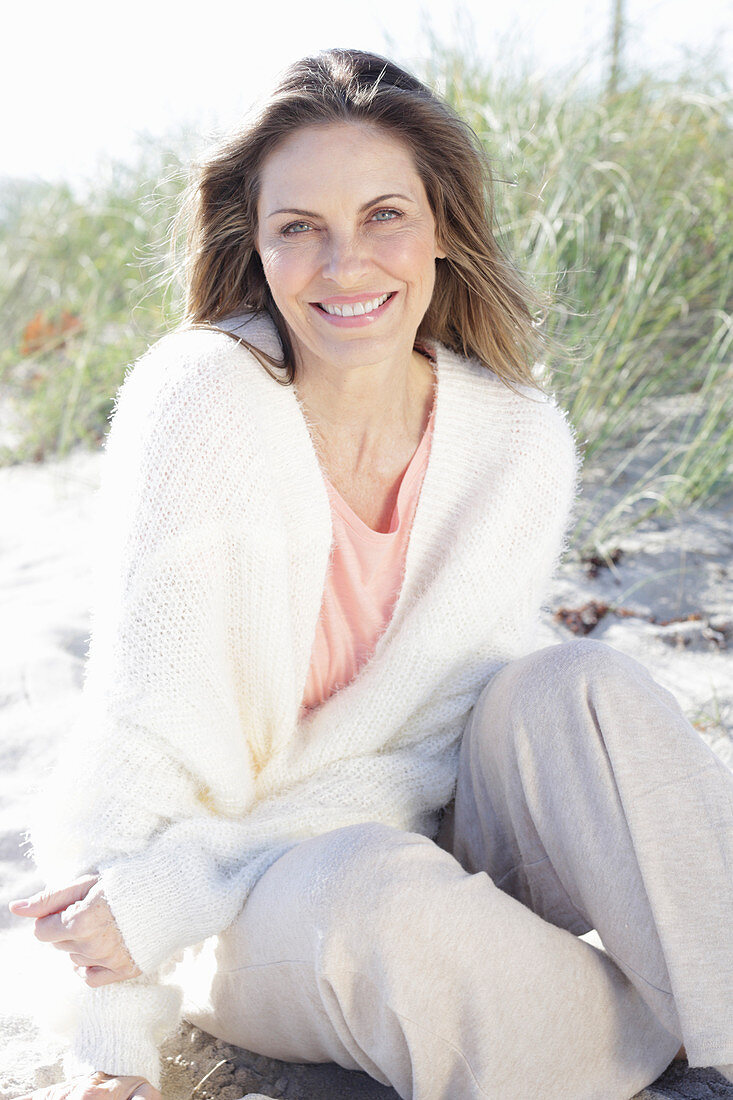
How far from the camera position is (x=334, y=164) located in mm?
1823

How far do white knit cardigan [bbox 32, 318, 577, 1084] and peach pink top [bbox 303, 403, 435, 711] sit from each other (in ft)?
0.12

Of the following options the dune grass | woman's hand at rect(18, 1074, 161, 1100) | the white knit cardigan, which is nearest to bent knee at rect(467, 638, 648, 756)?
the white knit cardigan

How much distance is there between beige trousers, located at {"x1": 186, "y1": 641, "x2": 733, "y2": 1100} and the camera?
1490 millimetres

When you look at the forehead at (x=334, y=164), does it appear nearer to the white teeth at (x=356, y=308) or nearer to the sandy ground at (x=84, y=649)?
the white teeth at (x=356, y=308)

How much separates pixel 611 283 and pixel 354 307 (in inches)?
83.9

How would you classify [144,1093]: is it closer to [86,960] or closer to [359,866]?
[86,960]

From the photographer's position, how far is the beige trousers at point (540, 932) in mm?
1490

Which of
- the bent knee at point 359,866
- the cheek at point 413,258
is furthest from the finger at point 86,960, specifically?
the cheek at point 413,258

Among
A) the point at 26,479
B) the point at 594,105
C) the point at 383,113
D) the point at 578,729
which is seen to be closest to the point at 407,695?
Answer: the point at 578,729

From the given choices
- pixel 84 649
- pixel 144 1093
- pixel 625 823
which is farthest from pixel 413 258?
pixel 84 649

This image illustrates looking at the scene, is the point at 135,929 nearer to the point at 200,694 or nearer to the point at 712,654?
the point at 200,694

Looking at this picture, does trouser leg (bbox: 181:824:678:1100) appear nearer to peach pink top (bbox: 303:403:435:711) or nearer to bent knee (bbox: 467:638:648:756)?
bent knee (bbox: 467:638:648:756)

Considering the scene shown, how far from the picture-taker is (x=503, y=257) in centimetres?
213

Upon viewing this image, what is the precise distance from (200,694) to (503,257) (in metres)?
1.02
